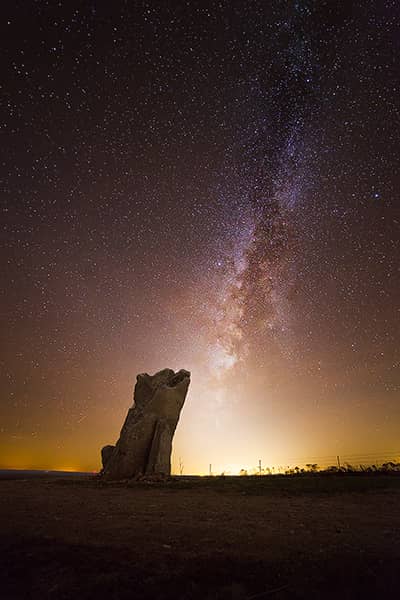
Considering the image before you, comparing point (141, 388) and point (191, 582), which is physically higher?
point (141, 388)

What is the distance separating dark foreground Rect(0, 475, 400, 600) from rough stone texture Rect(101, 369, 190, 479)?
14263mm

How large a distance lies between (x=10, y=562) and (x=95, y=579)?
1.58m

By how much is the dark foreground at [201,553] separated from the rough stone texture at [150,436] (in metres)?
14.3

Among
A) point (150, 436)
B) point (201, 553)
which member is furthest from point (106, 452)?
point (201, 553)

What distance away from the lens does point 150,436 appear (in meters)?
24.2

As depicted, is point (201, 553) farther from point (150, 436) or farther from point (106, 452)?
point (106, 452)

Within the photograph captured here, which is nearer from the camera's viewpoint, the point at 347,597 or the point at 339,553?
the point at 347,597

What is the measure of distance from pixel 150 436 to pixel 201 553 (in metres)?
20.5

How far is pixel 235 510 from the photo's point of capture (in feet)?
30.8

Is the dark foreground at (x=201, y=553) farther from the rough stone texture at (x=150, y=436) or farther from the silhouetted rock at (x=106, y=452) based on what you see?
the silhouetted rock at (x=106, y=452)

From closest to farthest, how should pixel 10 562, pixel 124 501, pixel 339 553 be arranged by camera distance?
1. pixel 10 562
2. pixel 339 553
3. pixel 124 501

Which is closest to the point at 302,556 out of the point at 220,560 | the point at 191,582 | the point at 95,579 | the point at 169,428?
the point at 220,560

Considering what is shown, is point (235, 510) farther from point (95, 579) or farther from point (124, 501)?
point (95, 579)

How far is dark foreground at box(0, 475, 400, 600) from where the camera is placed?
12.6ft
